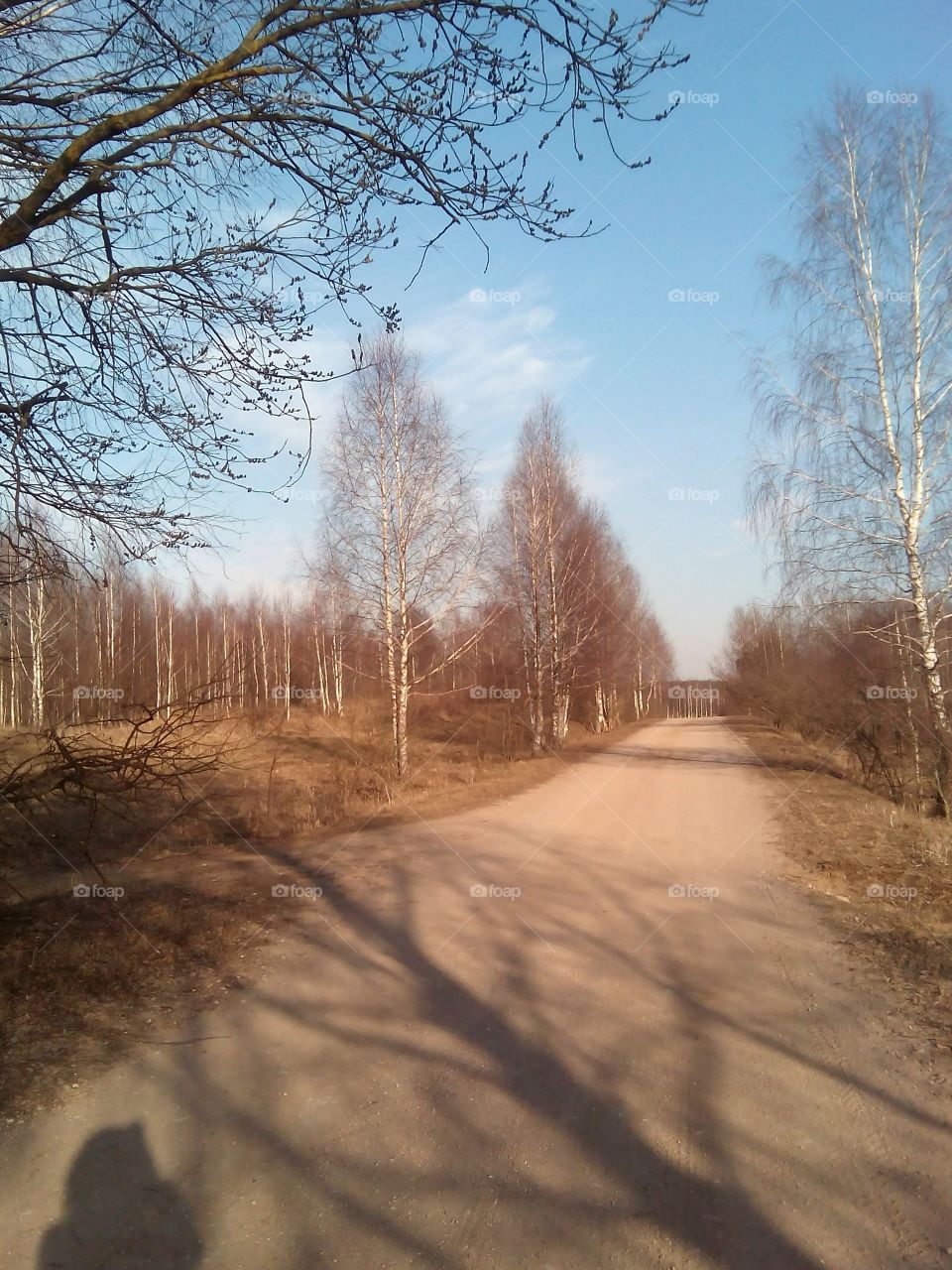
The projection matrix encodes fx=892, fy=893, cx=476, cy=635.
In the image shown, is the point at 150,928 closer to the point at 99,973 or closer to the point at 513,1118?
the point at 99,973

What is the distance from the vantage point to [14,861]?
35.8 ft

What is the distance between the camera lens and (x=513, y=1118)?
4.23 m

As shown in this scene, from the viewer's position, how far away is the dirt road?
3.32 meters

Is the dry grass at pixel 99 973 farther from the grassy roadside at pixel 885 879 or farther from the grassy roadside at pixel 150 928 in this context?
the grassy roadside at pixel 885 879

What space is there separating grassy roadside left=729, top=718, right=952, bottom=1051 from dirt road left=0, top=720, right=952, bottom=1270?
0.33m

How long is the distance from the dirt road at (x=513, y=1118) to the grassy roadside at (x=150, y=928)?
342 millimetres

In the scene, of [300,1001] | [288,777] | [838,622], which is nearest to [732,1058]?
[300,1001]

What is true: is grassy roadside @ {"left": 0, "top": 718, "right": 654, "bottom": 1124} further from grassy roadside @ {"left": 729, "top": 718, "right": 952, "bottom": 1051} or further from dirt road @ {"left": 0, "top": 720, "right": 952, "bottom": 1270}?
grassy roadside @ {"left": 729, "top": 718, "right": 952, "bottom": 1051}

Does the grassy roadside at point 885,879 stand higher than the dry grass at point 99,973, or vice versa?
the dry grass at point 99,973

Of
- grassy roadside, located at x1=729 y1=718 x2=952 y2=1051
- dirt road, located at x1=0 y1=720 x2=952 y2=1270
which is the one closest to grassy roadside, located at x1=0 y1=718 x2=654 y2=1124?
dirt road, located at x1=0 y1=720 x2=952 y2=1270

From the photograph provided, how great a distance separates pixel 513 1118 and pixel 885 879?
6.69m

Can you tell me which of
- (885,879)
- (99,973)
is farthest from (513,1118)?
(885,879)

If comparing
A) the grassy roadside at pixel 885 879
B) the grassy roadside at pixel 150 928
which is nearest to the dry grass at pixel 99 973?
the grassy roadside at pixel 150 928

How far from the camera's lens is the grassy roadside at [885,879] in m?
6.17
